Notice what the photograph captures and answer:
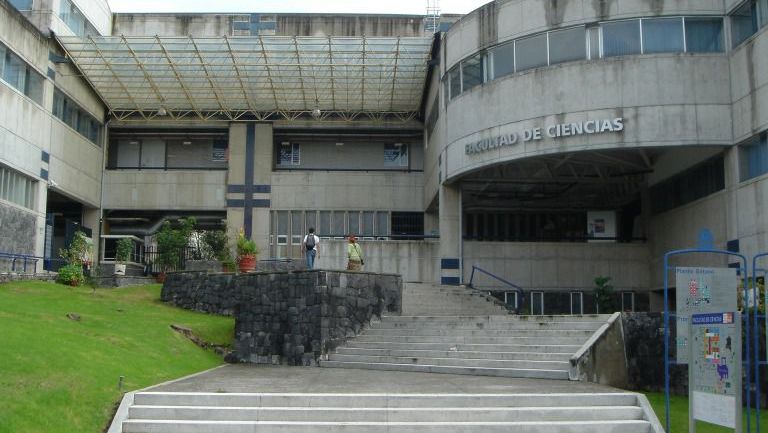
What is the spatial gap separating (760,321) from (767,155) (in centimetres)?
621

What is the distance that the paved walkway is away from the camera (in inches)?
551

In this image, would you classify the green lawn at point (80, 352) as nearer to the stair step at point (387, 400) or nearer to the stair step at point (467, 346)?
the stair step at point (387, 400)

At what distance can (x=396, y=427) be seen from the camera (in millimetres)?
12297

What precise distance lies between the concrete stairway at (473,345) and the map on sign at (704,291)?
5.25 meters

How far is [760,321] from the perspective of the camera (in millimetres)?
16594

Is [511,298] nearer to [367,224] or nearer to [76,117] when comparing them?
[367,224]

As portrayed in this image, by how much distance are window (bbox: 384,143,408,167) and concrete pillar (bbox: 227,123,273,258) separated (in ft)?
18.4

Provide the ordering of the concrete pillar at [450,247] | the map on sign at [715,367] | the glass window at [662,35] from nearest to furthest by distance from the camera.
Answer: the map on sign at [715,367] < the glass window at [662,35] < the concrete pillar at [450,247]

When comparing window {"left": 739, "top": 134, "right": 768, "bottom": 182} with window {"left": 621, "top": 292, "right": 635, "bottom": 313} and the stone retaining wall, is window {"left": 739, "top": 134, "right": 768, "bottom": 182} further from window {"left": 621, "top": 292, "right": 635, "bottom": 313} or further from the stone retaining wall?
the stone retaining wall

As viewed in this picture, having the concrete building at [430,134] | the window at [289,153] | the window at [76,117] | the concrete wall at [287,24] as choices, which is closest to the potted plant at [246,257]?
the concrete building at [430,134]

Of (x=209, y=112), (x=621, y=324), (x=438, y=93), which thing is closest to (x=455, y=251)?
(x=438, y=93)

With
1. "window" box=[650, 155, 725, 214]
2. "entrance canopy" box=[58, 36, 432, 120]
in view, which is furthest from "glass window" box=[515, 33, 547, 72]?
"entrance canopy" box=[58, 36, 432, 120]

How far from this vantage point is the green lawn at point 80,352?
11.7 metres

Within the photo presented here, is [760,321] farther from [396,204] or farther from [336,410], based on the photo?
[396,204]
